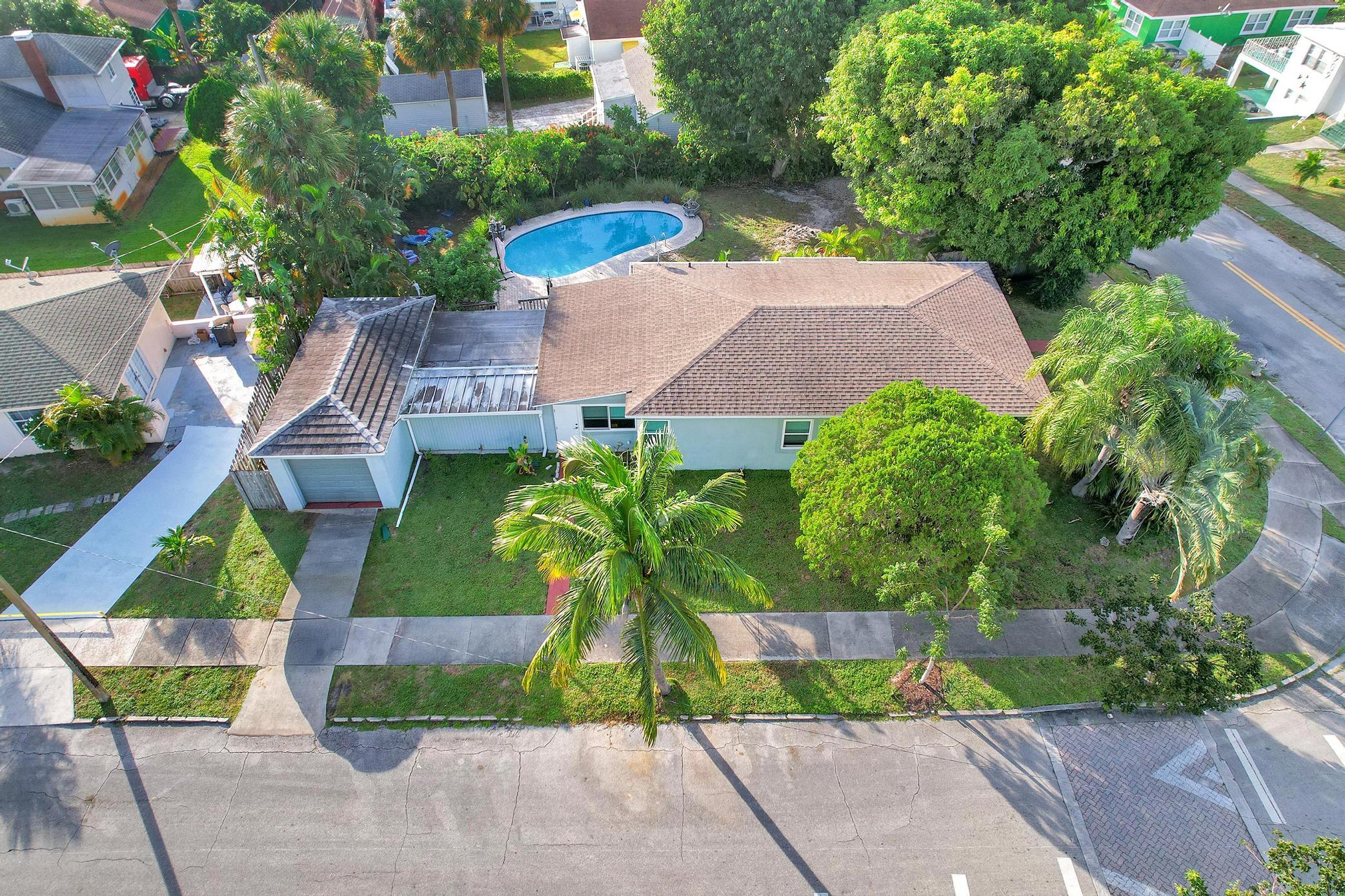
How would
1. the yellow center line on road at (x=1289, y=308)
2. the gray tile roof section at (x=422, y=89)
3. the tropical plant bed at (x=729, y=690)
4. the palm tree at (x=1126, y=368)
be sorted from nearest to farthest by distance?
the tropical plant bed at (x=729, y=690)
the palm tree at (x=1126, y=368)
the yellow center line on road at (x=1289, y=308)
the gray tile roof section at (x=422, y=89)

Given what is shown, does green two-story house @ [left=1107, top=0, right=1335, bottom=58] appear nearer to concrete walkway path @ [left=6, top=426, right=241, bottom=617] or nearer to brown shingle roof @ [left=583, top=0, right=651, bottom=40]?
brown shingle roof @ [left=583, top=0, right=651, bottom=40]

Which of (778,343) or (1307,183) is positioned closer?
(778,343)

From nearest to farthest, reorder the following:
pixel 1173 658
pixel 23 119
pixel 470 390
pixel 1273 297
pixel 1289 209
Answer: pixel 1173 658, pixel 470 390, pixel 1273 297, pixel 1289 209, pixel 23 119

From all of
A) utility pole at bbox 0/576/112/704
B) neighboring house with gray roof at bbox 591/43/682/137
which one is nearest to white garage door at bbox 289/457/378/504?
utility pole at bbox 0/576/112/704

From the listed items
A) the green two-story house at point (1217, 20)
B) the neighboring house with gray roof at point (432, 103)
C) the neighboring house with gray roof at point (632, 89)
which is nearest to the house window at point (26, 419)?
the neighboring house with gray roof at point (432, 103)

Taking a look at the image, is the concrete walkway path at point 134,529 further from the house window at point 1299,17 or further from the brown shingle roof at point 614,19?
the house window at point 1299,17

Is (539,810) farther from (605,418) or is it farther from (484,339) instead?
(484,339)

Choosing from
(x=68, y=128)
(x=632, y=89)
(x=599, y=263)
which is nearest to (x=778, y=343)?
(x=599, y=263)

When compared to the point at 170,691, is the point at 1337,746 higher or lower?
higher
